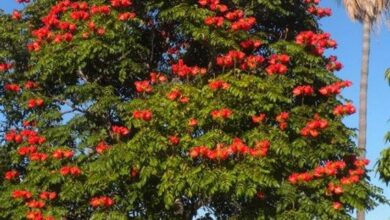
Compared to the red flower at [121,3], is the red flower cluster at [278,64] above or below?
below


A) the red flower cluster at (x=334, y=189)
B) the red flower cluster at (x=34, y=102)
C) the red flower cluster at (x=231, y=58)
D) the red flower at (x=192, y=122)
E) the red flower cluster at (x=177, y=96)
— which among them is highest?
the red flower cluster at (x=34, y=102)

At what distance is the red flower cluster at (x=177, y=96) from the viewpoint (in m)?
10.8

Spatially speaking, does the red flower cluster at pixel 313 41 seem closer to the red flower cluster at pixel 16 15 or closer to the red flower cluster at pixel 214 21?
the red flower cluster at pixel 214 21

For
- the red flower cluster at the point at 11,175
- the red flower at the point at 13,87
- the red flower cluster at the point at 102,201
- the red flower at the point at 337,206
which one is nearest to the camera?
the red flower at the point at 337,206

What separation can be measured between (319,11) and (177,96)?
4220 mm

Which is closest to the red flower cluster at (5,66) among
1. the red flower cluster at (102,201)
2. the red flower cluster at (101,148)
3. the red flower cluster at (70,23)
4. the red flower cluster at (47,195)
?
the red flower cluster at (70,23)

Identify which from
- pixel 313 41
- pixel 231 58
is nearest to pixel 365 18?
pixel 313 41

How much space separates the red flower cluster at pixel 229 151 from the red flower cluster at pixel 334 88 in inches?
74.0

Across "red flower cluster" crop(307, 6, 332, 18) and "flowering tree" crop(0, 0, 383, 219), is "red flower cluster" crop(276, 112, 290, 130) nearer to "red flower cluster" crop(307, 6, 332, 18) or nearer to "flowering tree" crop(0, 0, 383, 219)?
"flowering tree" crop(0, 0, 383, 219)

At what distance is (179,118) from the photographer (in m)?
10.8

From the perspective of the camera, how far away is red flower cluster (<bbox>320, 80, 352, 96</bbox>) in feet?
39.4

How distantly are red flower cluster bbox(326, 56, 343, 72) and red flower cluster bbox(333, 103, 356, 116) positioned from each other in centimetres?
113

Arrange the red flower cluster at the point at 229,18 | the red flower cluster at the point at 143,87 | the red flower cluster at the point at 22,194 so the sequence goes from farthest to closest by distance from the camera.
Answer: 1. the red flower cluster at the point at 229,18
2. the red flower cluster at the point at 22,194
3. the red flower cluster at the point at 143,87

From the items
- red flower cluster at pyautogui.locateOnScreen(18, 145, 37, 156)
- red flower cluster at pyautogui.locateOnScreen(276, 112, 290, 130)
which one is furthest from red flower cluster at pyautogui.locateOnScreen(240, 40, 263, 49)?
red flower cluster at pyautogui.locateOnScreen(18, 145, 37, 156)
